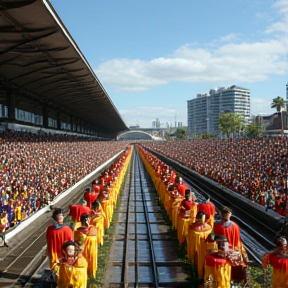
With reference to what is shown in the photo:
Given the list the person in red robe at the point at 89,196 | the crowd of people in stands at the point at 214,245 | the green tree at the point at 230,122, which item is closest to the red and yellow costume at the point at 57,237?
the crowd of people in stands at the point at 214,245

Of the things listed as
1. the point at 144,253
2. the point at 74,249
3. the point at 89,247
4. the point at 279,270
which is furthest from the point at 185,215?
the point at 74,249

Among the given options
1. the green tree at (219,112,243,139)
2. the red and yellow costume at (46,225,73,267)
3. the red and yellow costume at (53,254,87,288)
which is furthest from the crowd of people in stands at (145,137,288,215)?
the green tree at (219,112,243,139)

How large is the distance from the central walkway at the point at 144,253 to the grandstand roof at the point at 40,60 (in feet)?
31.2

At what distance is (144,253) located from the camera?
13.3m

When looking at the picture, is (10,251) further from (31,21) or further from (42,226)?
(31,21)

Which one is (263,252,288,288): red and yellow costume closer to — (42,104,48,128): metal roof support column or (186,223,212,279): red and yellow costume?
(186,223,212,279): red and yellow costume

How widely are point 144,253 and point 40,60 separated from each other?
1995cm

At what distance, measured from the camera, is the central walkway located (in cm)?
1055

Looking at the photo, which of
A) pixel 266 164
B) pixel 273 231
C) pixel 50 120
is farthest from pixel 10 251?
pixel 50 120

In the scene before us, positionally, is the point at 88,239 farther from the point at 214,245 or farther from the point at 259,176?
the point at 259,176

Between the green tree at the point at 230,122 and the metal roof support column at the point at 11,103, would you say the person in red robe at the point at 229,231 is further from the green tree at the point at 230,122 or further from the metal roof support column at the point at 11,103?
the green tree at the point at 230,122

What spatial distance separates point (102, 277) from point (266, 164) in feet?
64.7

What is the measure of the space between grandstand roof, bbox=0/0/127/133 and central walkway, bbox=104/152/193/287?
9497 millimetres

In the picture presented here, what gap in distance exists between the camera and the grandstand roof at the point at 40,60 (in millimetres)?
18002
